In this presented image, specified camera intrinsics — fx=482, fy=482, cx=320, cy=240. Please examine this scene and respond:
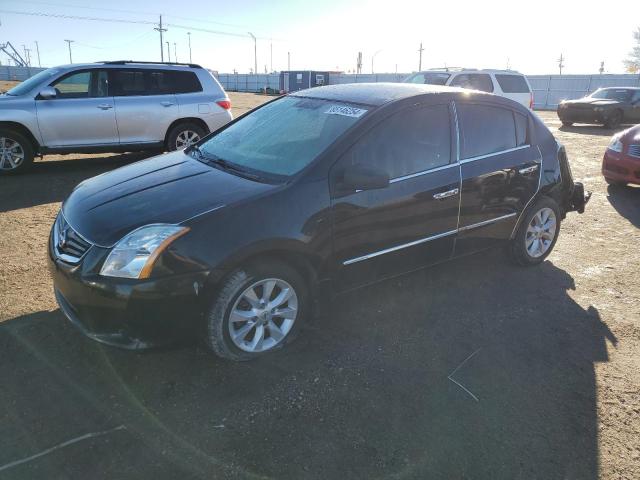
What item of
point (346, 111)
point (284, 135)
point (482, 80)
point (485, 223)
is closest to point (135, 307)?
point (284, 135)

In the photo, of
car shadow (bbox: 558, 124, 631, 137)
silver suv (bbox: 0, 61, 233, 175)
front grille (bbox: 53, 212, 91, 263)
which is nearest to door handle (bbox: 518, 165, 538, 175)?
front grille (bbox: 53, 212, 91, 263)

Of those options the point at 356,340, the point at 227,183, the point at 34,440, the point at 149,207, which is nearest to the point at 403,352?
the point at 356,340

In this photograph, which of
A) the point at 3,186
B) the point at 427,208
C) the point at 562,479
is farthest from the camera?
the point at 3,186

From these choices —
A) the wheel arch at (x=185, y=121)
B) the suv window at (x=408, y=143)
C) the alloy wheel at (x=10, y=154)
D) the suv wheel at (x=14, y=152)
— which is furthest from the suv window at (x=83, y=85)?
the suv window at (x=408, y=143)

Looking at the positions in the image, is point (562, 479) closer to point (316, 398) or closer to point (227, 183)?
point (316, 398)

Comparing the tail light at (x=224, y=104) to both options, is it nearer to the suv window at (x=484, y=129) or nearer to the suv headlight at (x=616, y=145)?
the suv window at (x=484, y=129)

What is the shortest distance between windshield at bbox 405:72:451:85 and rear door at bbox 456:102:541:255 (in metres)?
8.33

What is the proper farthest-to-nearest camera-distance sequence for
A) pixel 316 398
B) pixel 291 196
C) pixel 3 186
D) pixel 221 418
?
pixel 3 186
pixel 291 196
pixel 316 398
pixel 221 418

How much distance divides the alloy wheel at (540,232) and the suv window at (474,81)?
8.28 m

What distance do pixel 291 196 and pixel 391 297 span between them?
1.47 m

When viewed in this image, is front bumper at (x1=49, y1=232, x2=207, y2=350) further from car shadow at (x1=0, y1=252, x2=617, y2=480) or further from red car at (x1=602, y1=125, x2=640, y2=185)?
red car at (x1=602, y1=125, x2=640, y2=185)

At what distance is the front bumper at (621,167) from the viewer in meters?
7.51

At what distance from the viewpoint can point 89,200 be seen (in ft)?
10.4

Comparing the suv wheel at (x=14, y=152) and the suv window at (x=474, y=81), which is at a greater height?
the suv window at (x=474, y=81)
